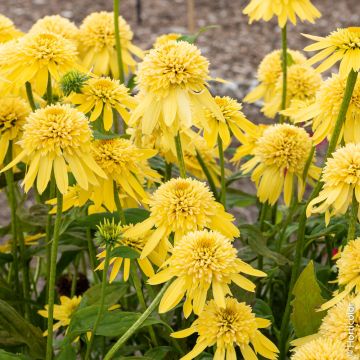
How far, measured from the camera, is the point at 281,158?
1.25 metres

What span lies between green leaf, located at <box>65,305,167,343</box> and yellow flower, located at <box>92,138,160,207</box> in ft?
0.45

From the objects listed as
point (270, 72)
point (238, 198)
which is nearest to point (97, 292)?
point (238, 198)

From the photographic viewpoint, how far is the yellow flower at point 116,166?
1.04 meters

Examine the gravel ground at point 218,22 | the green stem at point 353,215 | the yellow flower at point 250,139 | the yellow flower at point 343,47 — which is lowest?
the green stem at point 353,215

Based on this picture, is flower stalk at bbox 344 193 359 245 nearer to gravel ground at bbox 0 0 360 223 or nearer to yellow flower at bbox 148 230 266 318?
yellow flower at bbox 148 230 266 318

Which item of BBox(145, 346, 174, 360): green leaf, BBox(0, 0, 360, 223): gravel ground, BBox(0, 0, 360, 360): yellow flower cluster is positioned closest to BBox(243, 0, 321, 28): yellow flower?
BBox(0, 0, 360, 360): yellow flower cluster

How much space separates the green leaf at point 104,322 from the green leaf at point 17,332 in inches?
4.5

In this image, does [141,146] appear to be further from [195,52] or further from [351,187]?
[351,187]

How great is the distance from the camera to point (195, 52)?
102 centimetres

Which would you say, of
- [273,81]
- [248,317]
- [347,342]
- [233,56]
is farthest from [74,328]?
[233,56]

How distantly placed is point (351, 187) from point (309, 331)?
0.20 m

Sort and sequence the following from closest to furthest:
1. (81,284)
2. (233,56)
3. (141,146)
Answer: (141,146) → (81,284) → (233,56)

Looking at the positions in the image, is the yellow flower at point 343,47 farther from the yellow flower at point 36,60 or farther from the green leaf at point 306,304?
the yellow flower at point 36,60

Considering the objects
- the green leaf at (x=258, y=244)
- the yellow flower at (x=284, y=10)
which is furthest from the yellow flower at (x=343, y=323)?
the yellow flower at (x=284, y=10)
